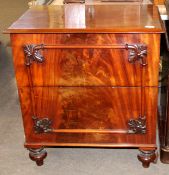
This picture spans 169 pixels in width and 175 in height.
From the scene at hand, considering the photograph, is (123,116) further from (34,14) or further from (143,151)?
(34,14)

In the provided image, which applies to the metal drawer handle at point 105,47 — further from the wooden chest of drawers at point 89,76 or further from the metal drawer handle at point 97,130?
the metal drawer handle at point 97,130

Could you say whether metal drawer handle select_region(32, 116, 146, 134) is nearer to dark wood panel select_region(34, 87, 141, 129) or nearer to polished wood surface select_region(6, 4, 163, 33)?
dark wood panel select_region(34, 87, 141, 129)

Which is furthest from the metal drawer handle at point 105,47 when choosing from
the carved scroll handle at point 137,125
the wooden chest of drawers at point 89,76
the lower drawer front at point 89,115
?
the carved scroll handle at point 137,125

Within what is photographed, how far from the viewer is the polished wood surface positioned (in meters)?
1.05

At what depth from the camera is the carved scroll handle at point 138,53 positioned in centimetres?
106

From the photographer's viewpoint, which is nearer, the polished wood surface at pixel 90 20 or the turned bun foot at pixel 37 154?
the polished wood surface at pixel 90 20

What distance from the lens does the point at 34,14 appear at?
1276 mm

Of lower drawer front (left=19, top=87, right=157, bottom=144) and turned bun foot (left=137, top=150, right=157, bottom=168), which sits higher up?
lower drawer front (left=19, top=87, right=157, bottom=144)

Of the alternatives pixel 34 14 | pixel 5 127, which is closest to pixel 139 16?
pixel 34 14

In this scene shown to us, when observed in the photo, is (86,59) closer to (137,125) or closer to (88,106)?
(88,106)

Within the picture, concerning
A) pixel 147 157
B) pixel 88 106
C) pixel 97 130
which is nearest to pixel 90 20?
pixel 88 106

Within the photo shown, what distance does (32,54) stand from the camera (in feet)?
3.61

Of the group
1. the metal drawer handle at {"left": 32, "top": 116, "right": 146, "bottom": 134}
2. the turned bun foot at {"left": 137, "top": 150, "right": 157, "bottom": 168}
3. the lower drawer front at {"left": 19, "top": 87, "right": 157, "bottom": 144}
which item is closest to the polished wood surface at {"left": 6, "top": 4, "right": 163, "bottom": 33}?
the lower drawer front at {"left": 19, "top": 87, "right": 157, "bottom": 144}

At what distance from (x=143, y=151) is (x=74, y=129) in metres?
0.29
